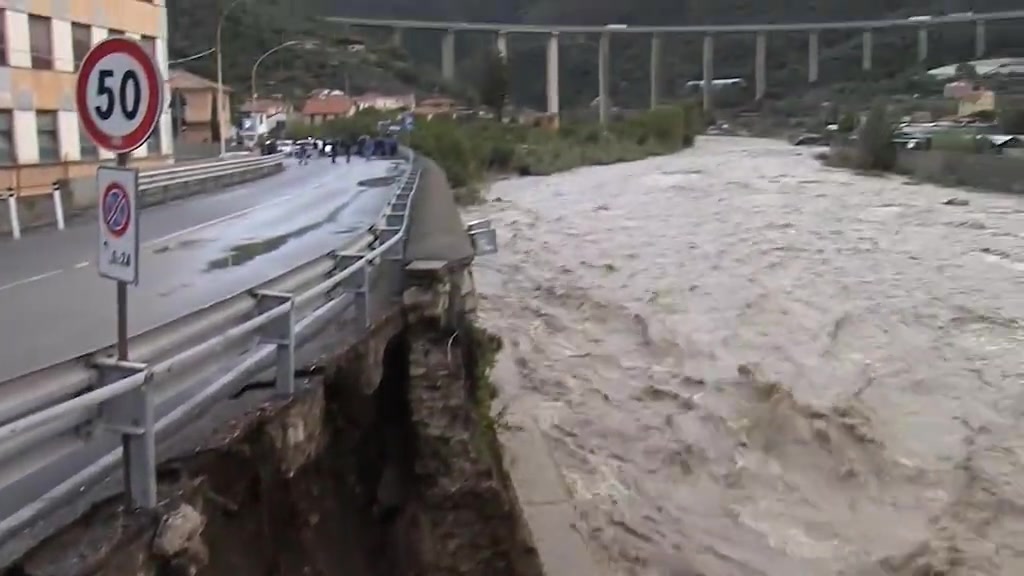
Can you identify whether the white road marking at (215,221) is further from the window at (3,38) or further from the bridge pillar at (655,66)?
the bridge pillar at (655,66)

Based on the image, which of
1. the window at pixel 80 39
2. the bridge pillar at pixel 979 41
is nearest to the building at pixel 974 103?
the bridge pillar at pixel 979 41

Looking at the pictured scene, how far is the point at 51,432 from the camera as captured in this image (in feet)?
11.5

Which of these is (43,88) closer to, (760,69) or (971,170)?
(971,170)

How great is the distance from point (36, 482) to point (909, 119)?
8842cm

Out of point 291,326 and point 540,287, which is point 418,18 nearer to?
point 540,287

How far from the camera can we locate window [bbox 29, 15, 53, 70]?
82.4 feet

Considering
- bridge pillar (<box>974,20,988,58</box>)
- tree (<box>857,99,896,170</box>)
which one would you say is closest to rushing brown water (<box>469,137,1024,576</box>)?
tree (<box>857,99,896,170</box>)

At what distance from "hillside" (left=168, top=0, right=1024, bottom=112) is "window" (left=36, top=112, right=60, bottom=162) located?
78264 mm

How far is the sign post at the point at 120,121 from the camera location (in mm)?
4027

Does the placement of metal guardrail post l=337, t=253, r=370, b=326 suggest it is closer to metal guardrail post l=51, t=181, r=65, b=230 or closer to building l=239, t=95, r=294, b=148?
metal guardrail post l=51, t=181, r=65, b=230

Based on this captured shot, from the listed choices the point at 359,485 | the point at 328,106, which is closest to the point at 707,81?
the point at 328,106

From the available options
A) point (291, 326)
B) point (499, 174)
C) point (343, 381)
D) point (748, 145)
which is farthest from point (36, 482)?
point (748, 145)

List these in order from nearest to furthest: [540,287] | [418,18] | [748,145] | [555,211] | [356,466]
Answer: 1. [356,466]
2. [540,287]
3. [555,211]
4. [748,145]
5. [418,18]

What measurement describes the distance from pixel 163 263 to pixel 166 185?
37.4 ft
